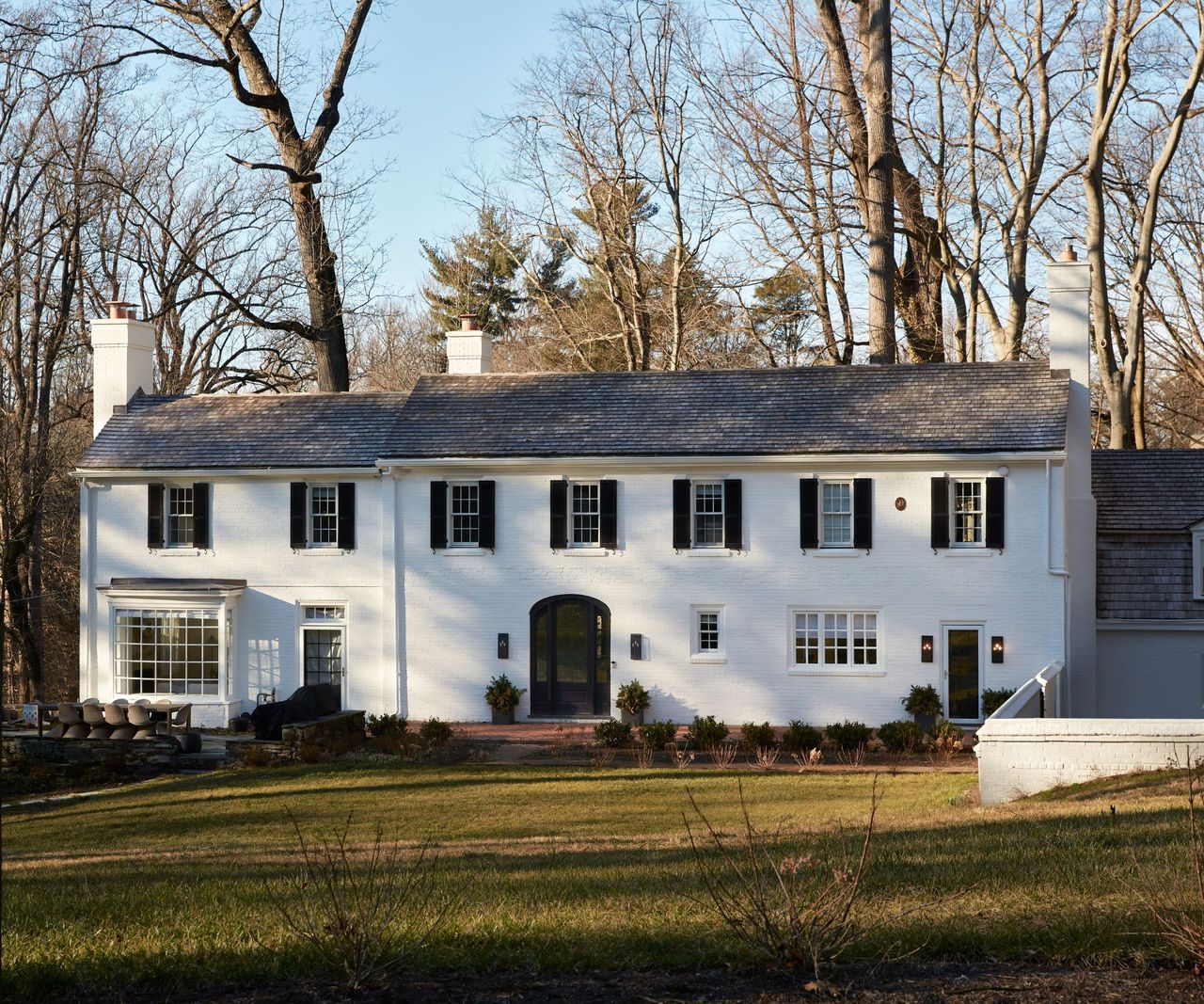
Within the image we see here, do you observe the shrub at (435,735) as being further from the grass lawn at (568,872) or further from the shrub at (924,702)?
the shrub at (924,702)

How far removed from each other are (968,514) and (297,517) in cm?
1287

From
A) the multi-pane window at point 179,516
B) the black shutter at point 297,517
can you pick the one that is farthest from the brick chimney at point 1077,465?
the multi-pane window at point 179,516

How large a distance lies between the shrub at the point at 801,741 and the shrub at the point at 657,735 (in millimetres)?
1935

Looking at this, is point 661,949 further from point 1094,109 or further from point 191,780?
point 1094,109

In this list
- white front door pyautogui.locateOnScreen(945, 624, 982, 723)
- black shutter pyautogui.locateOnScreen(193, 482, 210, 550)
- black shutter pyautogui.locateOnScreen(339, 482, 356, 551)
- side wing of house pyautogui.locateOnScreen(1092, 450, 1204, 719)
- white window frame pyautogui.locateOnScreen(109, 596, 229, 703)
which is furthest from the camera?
black shutter pyautogui.locateOnScreen(193, 482, 210, 550)

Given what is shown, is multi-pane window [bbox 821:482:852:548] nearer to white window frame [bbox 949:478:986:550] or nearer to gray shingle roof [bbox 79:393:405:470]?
white window frame [bbox 949:478:986:550]

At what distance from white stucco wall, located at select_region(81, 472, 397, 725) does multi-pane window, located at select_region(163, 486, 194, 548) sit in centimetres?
22

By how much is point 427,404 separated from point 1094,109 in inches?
697

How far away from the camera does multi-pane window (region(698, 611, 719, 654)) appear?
25.9 m

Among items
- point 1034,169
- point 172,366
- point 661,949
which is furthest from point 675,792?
point 172,366

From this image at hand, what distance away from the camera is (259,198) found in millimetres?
40219

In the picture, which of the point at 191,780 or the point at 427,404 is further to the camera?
the point at 427,404

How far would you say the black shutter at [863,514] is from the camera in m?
25.2

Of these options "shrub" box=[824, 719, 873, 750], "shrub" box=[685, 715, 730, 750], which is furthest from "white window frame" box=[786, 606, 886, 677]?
"shrub" box=[685, 715, 730, 750]
